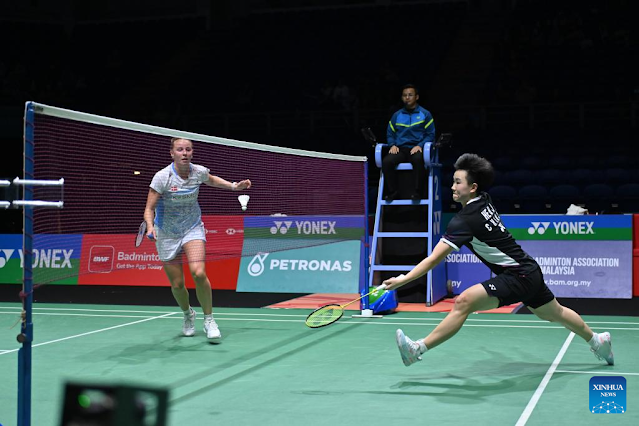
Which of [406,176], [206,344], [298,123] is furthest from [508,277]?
[298,123]

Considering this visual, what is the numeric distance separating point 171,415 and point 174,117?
15328 mm

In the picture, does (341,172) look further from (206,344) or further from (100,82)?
(100,82)

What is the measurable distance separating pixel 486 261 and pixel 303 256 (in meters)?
6.29

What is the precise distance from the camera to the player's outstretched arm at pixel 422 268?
5445 millimetres

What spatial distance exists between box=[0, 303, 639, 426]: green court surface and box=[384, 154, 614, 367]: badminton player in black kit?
37cm

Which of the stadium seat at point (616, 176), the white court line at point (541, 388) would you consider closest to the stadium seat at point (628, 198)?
the stadium seat at point (616, 176)

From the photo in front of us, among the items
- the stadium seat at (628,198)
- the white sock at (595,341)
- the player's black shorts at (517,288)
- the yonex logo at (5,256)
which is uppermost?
the stadium seat at (628,198)

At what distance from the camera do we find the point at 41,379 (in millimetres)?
6137

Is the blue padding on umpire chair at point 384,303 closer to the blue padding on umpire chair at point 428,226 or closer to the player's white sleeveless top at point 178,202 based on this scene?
the blue padding on umpire chair at point 428,226

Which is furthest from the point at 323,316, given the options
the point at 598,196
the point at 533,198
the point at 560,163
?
the point at 560,163

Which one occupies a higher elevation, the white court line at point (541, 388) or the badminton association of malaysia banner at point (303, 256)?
the badminton association of malaysia banner at point (303, 256)

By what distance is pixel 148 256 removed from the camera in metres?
12.6

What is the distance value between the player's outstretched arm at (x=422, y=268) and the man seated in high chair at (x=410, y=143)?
5.17 meters

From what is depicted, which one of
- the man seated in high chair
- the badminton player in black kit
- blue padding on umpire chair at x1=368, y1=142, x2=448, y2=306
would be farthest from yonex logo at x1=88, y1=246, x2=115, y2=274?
the badminton player in black kit
